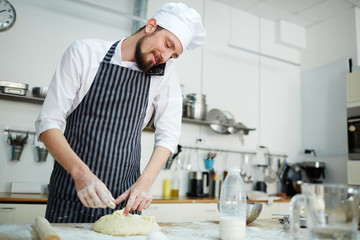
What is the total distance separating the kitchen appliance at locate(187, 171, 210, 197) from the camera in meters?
3.53

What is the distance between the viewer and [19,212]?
2.40m

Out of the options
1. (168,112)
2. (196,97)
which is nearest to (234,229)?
(168,112)

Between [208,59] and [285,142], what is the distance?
5.69ft

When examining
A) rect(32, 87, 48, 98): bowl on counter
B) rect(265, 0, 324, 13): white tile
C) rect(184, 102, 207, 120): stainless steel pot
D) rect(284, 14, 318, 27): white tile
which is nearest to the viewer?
rect(32, 87, 48, 98): bowl on counter

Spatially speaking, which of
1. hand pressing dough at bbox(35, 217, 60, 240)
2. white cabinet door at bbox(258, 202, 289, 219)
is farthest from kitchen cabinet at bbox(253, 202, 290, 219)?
hand pressing dough at bbox(35, 217, 60, 240)

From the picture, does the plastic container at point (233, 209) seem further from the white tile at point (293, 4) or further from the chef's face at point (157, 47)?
the white tile at point (293, 4)

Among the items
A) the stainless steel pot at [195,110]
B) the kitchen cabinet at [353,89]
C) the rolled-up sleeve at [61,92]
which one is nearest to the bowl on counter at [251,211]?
the rolled-up sleeve at [61,92]

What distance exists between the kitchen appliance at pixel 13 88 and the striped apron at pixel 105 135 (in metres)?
1.53

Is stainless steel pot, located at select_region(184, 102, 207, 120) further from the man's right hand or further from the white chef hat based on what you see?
the man's right hand

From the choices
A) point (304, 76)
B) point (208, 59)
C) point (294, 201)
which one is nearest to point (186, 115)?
point (208, 59)

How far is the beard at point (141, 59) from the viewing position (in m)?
1.56

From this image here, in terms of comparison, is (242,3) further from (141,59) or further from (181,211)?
(141,59)

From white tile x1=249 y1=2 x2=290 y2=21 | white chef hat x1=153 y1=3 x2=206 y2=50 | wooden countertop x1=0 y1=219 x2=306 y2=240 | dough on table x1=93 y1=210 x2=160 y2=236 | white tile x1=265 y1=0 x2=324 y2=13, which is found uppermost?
white tile x1=249 y1=2 x2=290 y2=21

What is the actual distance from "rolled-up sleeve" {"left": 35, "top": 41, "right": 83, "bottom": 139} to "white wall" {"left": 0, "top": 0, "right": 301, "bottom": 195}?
1.83 meters
